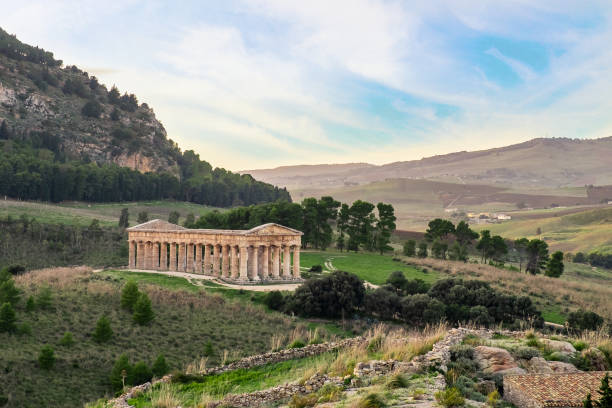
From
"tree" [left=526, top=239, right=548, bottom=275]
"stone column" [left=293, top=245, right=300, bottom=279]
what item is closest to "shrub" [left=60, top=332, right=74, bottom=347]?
"stone column" [left=293, top=245, right=300, bottom=279]

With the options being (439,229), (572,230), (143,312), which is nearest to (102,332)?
(143,312)

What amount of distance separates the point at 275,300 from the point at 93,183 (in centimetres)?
7894

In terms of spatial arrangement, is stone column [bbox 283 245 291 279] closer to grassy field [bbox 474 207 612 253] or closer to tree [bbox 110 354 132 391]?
tree [bbox 110 354 132 391]

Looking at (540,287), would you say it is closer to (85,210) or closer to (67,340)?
(67,340)

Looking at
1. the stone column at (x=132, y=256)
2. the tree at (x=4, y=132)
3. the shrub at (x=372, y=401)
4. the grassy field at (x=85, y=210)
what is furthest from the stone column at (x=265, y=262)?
the tree at (x=4, y=132)

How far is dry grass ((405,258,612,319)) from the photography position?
51.5 metres

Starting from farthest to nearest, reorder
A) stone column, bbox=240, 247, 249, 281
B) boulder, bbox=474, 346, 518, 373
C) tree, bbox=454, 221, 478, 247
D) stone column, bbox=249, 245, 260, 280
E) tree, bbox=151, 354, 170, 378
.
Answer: tree, bbox=454, 221, 478, 247
stone column, bbox=249, 245, 260, 280
stone column, bbox=240, 247, 249, 281
tree, bbox=151, 354, 170, 378
boulder, bbox=474, 346, 518, 373

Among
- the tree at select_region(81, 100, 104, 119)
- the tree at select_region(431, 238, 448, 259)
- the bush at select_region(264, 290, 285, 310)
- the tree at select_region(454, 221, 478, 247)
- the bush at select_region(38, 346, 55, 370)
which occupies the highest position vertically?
the tree at select_region(81, 100, 104, 119)

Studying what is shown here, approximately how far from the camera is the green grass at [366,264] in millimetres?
61562

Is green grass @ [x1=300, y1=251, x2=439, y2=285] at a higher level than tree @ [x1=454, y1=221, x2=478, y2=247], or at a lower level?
lower

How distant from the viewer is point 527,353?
669 inches

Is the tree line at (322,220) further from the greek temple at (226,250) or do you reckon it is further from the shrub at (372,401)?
the shrub at (372,401)

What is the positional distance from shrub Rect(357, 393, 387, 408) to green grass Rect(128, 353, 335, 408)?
392cm

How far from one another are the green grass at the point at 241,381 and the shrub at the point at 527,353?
5.76 meters
